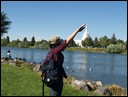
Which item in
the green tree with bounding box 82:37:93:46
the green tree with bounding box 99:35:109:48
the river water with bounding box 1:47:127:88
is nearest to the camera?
the river water with bounding box 1:47:127:88

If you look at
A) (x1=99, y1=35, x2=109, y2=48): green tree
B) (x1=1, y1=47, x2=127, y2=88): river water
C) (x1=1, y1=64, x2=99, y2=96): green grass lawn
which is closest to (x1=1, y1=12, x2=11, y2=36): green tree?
(x1=1, y1=47, x2=127, y2=88): river water

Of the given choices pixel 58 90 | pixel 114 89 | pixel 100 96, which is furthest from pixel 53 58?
pixel 114 89

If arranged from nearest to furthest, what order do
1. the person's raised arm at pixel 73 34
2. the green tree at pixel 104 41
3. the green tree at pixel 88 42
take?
the person's raised arm at pixel 73 34 < the green tree at pixel 104 41 < the green tree at pixel 88 42

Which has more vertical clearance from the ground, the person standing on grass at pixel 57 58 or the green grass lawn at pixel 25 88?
the person standing on grass at pixel 57 58

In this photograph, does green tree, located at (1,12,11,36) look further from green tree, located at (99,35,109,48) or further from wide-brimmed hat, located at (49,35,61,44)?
green tree, located at (99,35,109,48)

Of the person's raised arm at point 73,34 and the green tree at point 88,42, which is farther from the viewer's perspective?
the green tree at point 88,42

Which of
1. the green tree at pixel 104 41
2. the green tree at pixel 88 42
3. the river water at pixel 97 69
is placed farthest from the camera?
the green tree at pixel 88 42

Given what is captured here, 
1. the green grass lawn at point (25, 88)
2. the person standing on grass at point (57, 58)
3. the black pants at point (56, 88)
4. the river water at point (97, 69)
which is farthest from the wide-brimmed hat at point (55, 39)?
the river water at point (97, 69)

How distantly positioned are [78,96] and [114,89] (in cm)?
396

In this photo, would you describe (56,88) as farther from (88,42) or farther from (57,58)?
(88,42)

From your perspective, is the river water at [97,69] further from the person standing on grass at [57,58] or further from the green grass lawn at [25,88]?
the person standing on grass at [57,58]

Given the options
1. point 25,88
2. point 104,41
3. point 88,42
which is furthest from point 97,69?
point 88,42

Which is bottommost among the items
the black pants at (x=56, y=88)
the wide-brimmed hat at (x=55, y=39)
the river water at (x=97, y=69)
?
the river water at (x=97, y=69)

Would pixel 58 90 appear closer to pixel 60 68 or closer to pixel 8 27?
pixel 60 68
